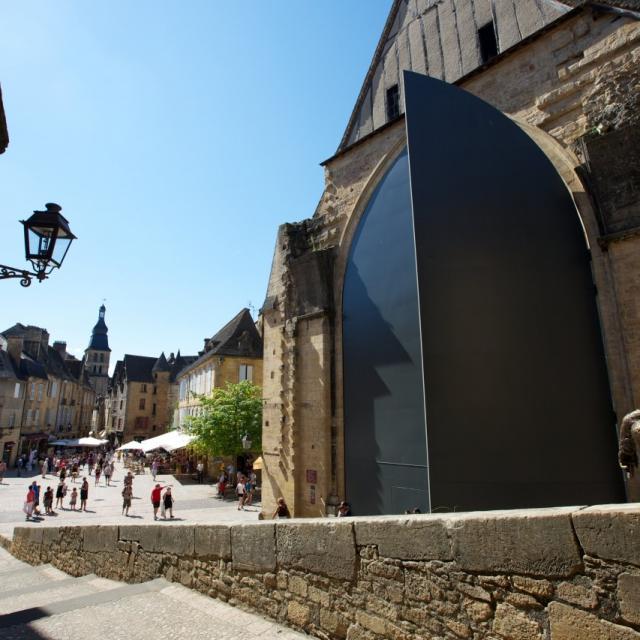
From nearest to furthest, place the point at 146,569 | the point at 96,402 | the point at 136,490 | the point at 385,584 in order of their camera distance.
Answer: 1. the point at 385,584
2. the point at 146,569
3. the point at 136,490
4. the point at 96,402

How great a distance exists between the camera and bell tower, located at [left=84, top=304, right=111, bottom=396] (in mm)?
77219

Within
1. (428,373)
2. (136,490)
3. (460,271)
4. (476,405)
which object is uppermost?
(460,271)

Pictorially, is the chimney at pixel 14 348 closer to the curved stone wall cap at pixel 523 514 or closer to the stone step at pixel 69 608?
the stone step at pixel 69 608

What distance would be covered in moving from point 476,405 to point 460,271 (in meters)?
1.94

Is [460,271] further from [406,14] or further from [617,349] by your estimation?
[406,14]

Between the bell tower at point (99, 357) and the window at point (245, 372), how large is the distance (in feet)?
194

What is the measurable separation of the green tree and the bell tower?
Result: 6575cm

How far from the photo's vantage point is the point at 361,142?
1061 centimetres

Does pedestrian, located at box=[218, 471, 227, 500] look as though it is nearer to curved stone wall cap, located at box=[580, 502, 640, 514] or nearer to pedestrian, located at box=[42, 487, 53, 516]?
pedestrian, located at box=[42, 487, 53, 516]

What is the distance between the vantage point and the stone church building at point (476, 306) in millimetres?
6172

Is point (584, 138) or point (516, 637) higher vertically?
point (584, 138)

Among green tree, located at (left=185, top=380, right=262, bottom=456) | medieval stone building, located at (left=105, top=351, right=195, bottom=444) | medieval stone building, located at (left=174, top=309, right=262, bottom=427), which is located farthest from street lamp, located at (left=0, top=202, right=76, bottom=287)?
medieval stone building, located at (left=105, top=351, right=195, bottom=444)

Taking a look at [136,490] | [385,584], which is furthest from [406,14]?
[136,490]

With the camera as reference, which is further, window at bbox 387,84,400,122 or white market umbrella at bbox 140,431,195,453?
white market umbrella at bbox 140,431,195,453
